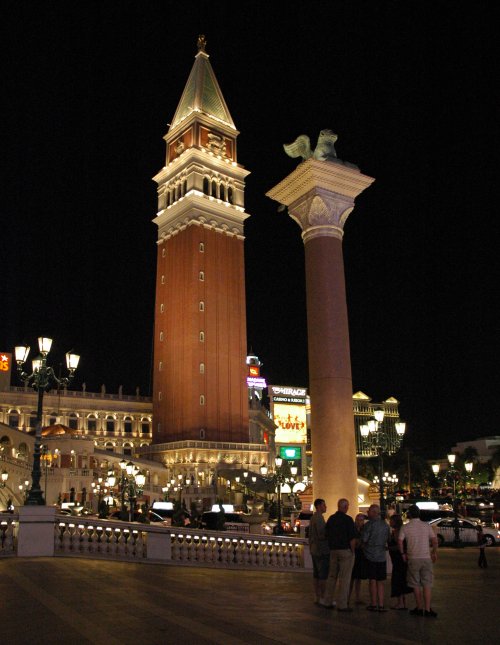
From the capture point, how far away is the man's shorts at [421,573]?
343 inches

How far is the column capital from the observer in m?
18.2

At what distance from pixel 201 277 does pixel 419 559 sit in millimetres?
67011

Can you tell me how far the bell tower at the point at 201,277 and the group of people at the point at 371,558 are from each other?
2367 inches

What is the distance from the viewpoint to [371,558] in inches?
367

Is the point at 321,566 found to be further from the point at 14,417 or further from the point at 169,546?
the point at 14,417

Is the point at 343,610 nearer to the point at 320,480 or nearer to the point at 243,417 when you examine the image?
the point at 320,480

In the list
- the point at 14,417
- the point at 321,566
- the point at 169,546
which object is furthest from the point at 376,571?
the point at 14,417

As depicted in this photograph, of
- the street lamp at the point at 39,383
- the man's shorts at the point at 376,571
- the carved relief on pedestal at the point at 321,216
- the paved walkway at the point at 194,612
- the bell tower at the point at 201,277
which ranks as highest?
the bell tower at the point at 201,277

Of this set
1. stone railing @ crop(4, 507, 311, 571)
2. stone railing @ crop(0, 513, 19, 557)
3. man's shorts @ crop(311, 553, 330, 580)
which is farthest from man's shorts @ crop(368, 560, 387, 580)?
stone railing @ crop(0, 513, 19, 557)

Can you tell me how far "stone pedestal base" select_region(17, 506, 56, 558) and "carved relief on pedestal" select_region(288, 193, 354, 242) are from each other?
390 inches

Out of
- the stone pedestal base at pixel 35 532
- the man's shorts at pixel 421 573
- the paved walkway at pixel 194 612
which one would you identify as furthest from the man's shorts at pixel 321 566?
the stone pedestal base at pixel 35 532

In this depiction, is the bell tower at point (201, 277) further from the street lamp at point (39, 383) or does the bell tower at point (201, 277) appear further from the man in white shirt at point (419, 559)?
the man in white shirt at point (419, 559)

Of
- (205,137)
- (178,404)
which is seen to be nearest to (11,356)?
(178,404)

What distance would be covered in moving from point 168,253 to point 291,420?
1632 inches
